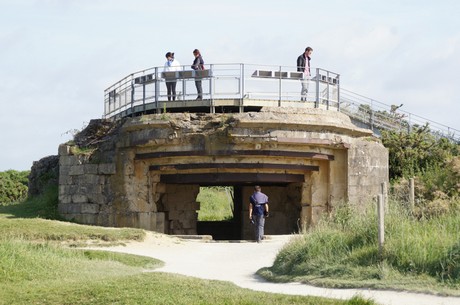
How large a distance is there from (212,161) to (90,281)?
36.1 ft

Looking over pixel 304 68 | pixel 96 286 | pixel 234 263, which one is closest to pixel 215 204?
pixel 304 68

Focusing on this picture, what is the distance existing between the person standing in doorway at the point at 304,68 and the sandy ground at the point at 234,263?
4.63 metres

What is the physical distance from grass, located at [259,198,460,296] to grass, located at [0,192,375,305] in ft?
6.41

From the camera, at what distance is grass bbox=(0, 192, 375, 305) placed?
520 inches

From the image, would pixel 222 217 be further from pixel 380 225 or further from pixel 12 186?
pixel 380 225

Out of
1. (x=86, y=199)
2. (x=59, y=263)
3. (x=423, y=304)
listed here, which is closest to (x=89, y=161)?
(x=86, y=199)

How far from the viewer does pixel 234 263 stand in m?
19.3

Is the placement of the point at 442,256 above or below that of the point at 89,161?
below

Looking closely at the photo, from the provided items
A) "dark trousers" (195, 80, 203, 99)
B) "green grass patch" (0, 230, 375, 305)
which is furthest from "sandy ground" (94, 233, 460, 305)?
"dark trousers" (195, 80, 203, 99)

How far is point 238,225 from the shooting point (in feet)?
105

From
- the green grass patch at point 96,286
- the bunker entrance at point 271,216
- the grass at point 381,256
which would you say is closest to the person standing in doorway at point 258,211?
the bunker entrance at point 271,216

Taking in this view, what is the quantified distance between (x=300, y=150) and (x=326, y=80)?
258 centimetres

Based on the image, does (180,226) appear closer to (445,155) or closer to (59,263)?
(445,155)

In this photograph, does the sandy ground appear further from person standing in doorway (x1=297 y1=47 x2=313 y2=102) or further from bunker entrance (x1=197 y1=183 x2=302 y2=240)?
bunker entrance (x1=197 y1=183 x2=302 y2=240)
